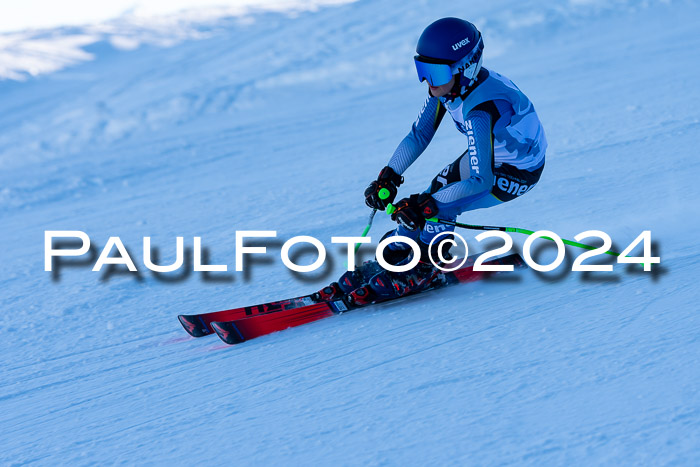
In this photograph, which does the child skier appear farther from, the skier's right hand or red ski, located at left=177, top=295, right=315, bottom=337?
red ski, located at left=177, top=295, right=315, bottom=337

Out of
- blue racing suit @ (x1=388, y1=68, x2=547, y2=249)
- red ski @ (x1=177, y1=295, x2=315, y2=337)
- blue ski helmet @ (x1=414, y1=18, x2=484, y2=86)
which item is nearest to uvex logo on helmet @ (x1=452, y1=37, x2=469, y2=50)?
blue ski helmet @ (x1=414, y1=18, x2=484, y2=86)

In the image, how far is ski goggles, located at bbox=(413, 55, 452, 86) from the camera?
3230mm

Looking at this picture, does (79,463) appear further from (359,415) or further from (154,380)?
(359,415)

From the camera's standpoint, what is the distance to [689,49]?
9586mm

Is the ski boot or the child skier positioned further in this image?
the ski boot

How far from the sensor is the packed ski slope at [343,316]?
2.56m

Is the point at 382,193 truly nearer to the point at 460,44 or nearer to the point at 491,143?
the point at 491,143

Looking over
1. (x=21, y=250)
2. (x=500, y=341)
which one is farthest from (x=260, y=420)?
(x=21, y=250)

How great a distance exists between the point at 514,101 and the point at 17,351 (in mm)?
3103

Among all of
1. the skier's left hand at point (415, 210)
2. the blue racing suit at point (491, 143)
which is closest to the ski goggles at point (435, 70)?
the blue racing suit at point (491, 143)

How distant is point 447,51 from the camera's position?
10.5 feet

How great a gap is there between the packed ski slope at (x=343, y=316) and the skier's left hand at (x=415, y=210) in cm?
52

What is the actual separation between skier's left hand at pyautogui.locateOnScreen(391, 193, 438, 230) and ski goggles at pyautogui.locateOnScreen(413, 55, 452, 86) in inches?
23.3

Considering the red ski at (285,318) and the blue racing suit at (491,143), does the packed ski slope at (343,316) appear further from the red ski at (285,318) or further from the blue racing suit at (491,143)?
the blue racing suit at (491,143)
